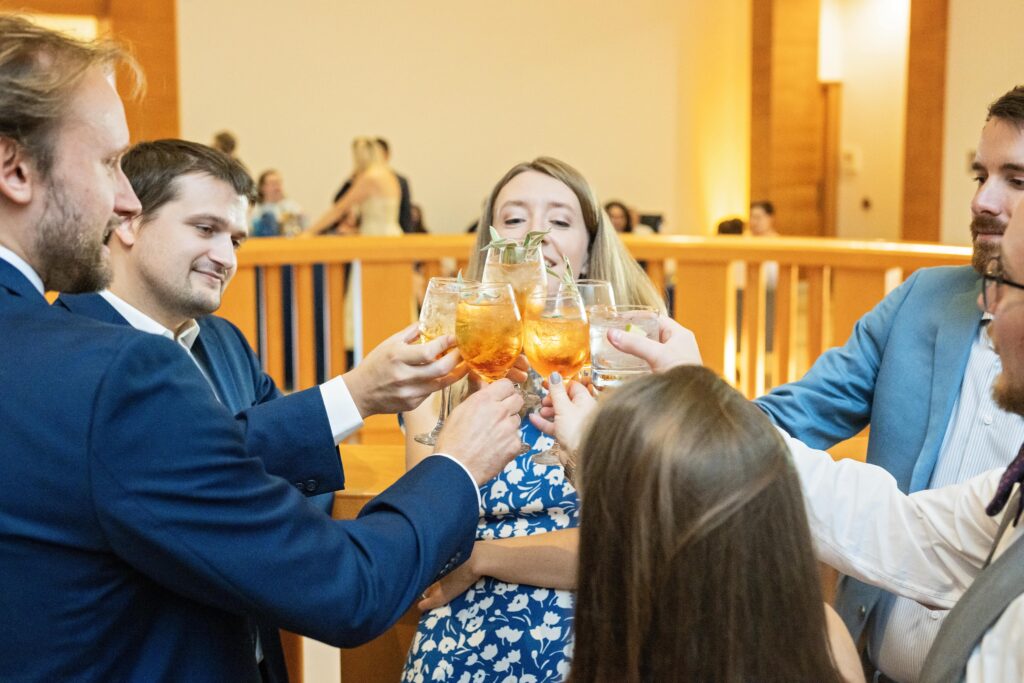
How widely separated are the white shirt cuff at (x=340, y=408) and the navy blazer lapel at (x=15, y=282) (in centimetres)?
62

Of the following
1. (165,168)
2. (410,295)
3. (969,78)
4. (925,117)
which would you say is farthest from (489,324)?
(925,117)

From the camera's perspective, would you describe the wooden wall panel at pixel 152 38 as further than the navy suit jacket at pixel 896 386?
Yes

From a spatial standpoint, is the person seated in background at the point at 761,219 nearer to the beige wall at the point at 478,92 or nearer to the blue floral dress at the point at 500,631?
the beige wall at the point at 478,92

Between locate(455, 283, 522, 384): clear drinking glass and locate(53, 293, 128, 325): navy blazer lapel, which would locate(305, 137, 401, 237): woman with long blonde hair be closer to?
locate(53, 293, 128, 325): navy blazer lapel

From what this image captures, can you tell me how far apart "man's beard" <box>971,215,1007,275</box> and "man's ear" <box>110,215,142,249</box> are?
1735mm

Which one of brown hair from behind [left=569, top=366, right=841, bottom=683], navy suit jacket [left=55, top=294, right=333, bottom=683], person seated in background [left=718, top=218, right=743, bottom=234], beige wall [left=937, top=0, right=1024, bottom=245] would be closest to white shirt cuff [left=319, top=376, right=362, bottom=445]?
navy suit jacket [left=55, top=294, right=333, bottom=683]

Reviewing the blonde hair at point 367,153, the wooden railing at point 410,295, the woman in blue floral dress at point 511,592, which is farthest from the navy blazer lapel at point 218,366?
the blonde hair at point 367,153

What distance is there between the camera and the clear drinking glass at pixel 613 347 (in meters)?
1.68

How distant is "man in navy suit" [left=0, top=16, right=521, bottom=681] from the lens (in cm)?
123

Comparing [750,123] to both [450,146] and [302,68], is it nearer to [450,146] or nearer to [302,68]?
[450,146]

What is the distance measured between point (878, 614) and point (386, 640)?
3.51 feet

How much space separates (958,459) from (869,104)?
475 inches

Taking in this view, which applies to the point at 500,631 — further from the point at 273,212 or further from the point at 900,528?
the point at 273,212

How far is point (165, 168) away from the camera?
244 cm
